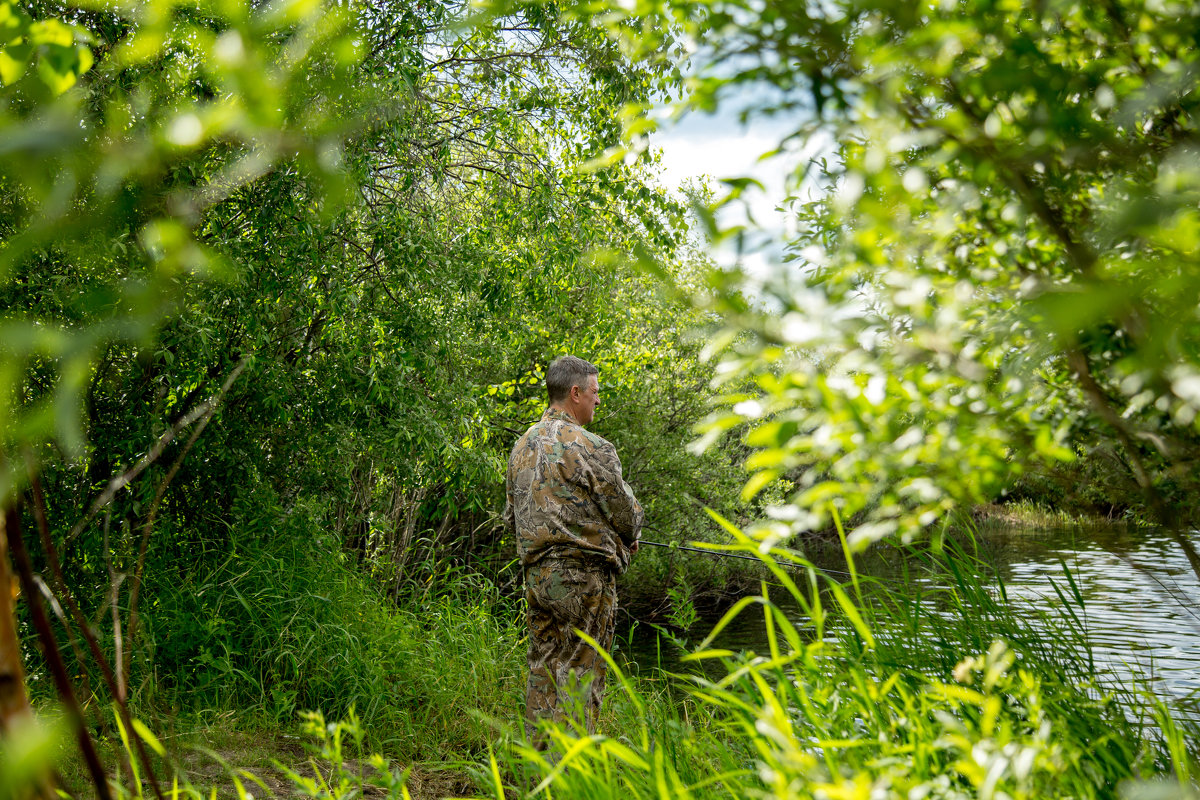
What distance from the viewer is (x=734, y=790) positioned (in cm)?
207

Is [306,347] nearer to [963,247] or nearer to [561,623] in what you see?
[561,623]

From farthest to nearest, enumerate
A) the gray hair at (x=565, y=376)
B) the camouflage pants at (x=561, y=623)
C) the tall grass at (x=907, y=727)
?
the gray hair at (x=565, y=376) < the camouflage pants at (x=561, y=623) < the tall grass at (x=907, y=727)

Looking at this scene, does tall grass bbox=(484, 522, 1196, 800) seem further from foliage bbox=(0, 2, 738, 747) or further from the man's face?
the man's face

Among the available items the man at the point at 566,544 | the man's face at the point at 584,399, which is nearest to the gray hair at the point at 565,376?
the man's face at the point at 584,399

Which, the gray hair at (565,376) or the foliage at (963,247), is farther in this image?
the gray hair at (565,376)

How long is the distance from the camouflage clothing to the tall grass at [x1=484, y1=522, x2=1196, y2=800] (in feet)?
2.99

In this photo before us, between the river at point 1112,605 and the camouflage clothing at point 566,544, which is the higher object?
the camouflage clothing at point 566,544

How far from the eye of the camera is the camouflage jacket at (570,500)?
13.0ft

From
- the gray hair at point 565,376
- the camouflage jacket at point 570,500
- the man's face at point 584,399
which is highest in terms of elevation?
the gray hair at point 565,376

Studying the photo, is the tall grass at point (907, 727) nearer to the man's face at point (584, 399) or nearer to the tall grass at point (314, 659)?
the man's face at point (584, 399)

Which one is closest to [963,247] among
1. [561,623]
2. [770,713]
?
[770,713]

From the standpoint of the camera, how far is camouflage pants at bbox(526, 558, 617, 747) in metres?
3.96

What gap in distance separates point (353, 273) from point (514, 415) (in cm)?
388

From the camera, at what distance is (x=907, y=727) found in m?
2.03
